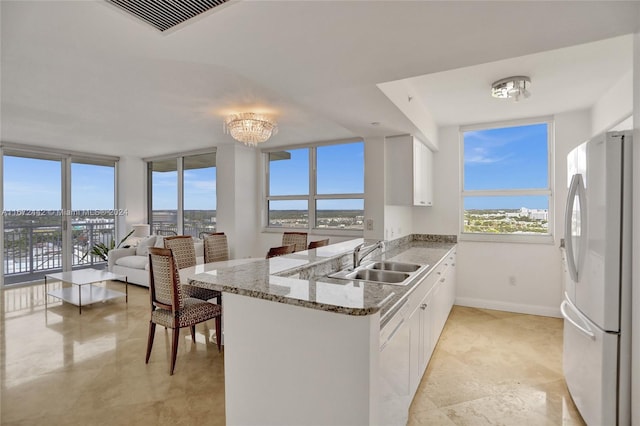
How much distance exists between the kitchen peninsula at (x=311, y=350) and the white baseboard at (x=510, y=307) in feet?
9.30

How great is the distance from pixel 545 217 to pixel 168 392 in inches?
177

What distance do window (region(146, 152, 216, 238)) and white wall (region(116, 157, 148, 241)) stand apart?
0.20m

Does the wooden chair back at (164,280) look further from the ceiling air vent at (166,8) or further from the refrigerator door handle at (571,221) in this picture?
the refrigerator door handle at (571,221)

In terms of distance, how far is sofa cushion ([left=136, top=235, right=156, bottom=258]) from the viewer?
18.5 ft

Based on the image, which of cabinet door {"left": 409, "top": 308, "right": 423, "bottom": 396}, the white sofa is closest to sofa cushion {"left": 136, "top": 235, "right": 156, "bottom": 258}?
the white sofa

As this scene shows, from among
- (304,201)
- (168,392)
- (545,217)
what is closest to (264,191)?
(304,201)

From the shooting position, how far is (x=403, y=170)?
143 inches

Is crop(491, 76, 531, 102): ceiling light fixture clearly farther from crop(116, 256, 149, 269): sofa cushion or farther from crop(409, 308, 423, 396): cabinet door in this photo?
crop(116, 256, 149, 269): sofa cushion

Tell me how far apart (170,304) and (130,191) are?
5.06 metres

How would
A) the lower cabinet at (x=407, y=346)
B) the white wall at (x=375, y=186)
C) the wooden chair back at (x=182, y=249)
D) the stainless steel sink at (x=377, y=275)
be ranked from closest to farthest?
the lower cabinet at (x=407, y=346)
the stainless steel sink at (x=377, y=275)
the white wall at (x=375, y=186)
the wooden chair back at (x=182, y=249)

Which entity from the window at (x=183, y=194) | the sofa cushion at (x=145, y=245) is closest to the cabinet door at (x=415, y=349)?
the window at (x=183, y=194)

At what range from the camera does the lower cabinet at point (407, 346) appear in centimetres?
148

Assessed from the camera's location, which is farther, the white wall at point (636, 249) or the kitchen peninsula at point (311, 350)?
the white wall at point (636, 249)

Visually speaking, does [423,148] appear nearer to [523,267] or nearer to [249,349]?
[523,267]
